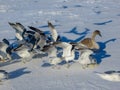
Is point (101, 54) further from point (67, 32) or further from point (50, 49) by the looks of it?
point (67, 32)

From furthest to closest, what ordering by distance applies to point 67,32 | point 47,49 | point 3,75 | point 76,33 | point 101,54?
1. point 67,32
2. point 76,33
3. point 101,54
4. point 47,49
5. point 3,75

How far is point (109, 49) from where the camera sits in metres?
9.25

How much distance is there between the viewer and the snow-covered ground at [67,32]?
7109 millimetres

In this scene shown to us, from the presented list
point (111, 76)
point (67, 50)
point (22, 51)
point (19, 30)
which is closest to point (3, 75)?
point (22, 51)

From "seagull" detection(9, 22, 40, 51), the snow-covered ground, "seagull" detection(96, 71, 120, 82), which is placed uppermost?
"seagull" detection(9, 22, 40, 51)

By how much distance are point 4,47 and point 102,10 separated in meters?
6.88

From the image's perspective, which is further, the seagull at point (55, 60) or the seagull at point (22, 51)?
the seagull at point (22, 51)

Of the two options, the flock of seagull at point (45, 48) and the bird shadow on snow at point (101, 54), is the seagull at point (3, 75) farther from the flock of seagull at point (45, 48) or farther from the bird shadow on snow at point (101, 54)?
the bird shadow on snow at point (101, 54)

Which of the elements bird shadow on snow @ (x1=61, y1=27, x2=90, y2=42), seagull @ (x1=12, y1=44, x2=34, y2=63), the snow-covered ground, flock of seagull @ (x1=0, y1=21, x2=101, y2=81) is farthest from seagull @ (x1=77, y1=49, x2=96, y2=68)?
bird shadow on snow @ (x1=61, y1=27, x2=90, y2=42)

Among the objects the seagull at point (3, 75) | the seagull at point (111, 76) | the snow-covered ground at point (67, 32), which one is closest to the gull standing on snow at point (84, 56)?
the snow-covered ground at point (67, 32)

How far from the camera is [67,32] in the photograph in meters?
11.3

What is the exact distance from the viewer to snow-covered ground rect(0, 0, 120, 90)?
711cm

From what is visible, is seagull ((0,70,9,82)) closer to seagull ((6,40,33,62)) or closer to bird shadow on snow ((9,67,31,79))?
bird shadow on snow ((9,67,31,79))

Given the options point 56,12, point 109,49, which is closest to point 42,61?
point 109,49
